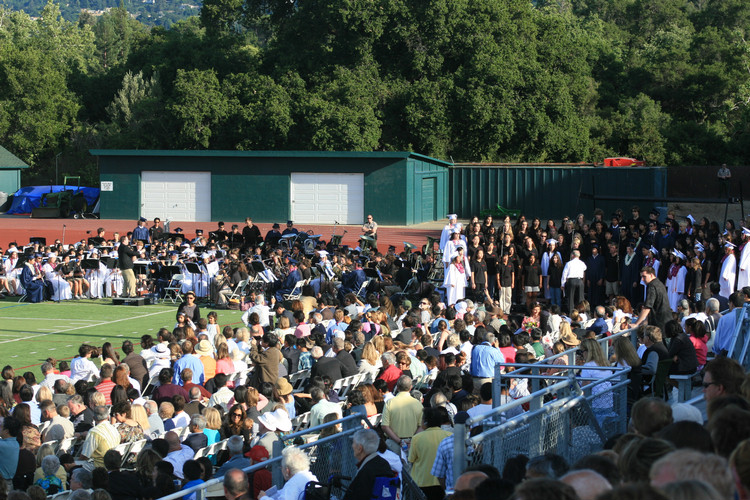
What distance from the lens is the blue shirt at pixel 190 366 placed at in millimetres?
12281

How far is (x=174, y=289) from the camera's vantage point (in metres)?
24.3

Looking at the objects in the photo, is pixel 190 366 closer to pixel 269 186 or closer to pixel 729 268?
pixel 729 268

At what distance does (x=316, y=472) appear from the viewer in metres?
7.61

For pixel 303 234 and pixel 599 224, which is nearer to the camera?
pixel 599 224

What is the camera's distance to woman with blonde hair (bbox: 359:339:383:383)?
483 inches

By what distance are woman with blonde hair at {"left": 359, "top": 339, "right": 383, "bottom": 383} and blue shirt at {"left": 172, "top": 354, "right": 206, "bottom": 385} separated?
2.22 metres

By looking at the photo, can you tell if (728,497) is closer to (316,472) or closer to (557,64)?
(316,472)

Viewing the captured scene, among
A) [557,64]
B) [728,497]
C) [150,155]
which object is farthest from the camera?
[557,64]

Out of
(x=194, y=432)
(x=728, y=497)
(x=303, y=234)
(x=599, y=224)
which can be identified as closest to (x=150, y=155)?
(x=303, y=234)

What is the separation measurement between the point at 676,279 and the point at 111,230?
89.0 feet

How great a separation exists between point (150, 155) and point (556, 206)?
18.8 meters

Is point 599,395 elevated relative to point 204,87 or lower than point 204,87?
lower

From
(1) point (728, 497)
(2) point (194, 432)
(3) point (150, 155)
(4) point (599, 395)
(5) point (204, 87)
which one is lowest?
(2) point (194, 432)

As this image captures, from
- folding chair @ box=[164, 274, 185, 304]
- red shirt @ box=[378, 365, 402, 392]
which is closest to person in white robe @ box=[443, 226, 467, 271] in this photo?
folding chair @ box=[164, 274, 185, 304]
